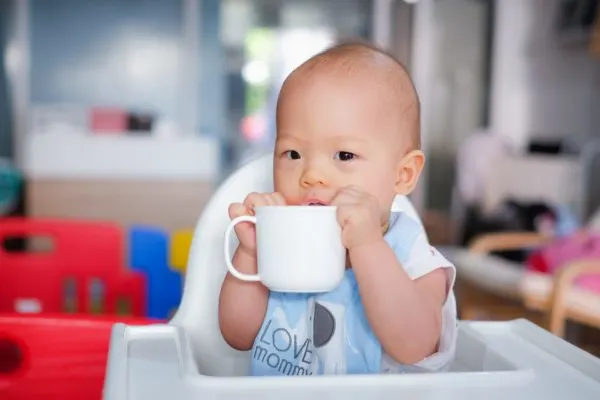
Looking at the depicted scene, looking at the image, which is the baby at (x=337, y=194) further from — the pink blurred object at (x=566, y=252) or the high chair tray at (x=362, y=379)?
the pink blurred object at (x=566, y=252)

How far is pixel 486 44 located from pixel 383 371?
5.14m

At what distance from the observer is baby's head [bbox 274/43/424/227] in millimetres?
851

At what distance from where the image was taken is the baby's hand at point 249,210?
0.83 m

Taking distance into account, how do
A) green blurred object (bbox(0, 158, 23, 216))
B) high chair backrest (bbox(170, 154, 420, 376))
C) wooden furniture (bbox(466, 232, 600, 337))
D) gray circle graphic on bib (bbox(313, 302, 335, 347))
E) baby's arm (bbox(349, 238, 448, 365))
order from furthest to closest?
1. green blurred object (bbox(0, 158, 23, 216))
2. wooden furniture (bbox(466, 232, 600, 337))
3. high chair backrest (bbox(170, 154, 420, 376))
4. gray circle graphic on bib (bbox(313, 302, 335, 347))
5. baby's arm (bbox(349, 238, 448, 365))

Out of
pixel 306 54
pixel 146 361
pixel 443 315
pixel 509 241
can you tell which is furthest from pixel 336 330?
pixel 306 54

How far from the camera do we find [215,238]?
1052mm

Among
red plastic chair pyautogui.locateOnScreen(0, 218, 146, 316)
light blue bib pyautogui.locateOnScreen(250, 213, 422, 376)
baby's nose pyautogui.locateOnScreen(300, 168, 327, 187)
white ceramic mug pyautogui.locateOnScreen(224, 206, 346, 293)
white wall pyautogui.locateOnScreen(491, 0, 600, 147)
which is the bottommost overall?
red plastic chair pyautogui.locateOnScreen(0, 218, 146, 316)

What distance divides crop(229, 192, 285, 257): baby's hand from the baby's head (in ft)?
0.11

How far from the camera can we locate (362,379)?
2.25ft

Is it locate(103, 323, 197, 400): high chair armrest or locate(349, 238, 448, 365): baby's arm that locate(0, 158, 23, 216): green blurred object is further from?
locate(349, 238, 448, 365): baby's arm

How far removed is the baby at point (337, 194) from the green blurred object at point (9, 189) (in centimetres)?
340

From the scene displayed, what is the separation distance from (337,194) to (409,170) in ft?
0.47

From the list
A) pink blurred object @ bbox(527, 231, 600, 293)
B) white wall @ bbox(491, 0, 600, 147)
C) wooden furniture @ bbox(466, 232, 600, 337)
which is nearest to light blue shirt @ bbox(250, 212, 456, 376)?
wooden furniture @ bbox(466, 232, 600, 337)

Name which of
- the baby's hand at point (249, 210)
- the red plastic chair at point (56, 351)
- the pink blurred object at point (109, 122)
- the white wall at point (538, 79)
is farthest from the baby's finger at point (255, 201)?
the white wall at point (538, 79)
